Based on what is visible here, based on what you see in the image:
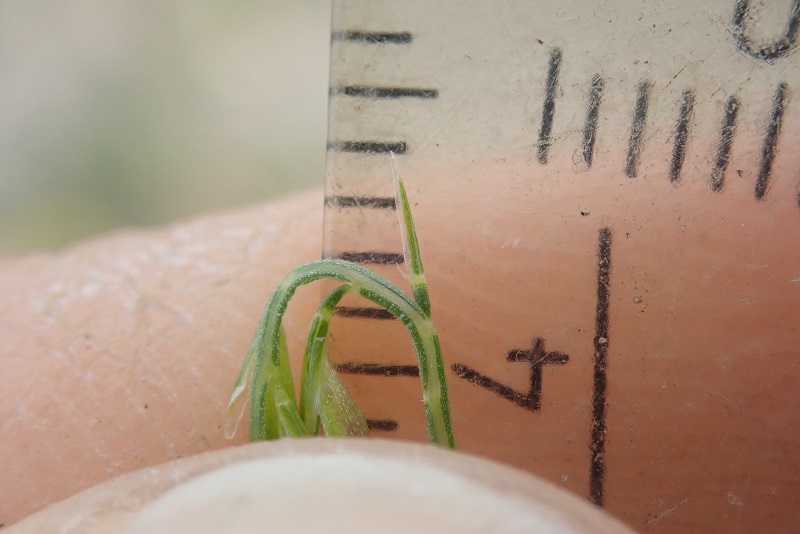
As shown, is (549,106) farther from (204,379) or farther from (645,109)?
(204,379)

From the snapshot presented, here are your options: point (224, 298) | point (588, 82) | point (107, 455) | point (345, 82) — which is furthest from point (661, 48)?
point (107, 455)

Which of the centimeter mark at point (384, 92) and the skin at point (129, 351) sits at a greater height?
the centimeter mark at point (384, 92)

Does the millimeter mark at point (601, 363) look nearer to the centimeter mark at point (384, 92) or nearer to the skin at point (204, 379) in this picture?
the skin at point (204, 379)

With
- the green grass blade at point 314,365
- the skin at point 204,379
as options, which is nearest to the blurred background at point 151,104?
the skin at point 204,379

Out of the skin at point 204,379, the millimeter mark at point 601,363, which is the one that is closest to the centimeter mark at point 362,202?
the skin at point 204,379

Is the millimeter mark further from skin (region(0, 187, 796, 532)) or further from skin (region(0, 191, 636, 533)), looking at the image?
skin (region(0, 191, 636, 533))

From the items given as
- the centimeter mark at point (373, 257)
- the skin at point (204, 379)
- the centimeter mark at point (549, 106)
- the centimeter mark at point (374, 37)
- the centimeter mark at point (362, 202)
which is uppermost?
the centimeter mark at point (374, 37)

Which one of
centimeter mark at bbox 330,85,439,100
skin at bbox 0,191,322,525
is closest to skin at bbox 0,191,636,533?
skin at bbox 0,191,322,525

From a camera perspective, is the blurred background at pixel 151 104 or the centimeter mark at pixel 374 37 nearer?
the centimeter mark at pixel 374 37

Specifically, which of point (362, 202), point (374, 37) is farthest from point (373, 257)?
point (374, 37)
